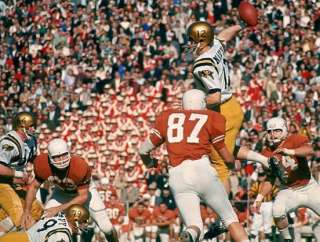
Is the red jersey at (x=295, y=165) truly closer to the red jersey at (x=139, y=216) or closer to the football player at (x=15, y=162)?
the football player at (x=15, y=162)

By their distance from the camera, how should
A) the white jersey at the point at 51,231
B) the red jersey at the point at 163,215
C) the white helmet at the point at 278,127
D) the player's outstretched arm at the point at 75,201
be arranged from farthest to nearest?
the red jersey at the point at 163,215
the white helmet at the point at 278,127
the player's outstretched arm at the point at 75,201
the white jersey at the point at 51,231

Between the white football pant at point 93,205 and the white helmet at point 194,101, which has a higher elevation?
the white helmet at point 194,101

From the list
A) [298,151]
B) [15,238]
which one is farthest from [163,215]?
[15,238]

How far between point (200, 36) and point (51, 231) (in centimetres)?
352

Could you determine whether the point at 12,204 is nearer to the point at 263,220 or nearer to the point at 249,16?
the point at 249,16

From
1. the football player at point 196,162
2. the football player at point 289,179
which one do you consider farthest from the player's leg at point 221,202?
the football player at point 289,179

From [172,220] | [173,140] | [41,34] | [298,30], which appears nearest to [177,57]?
[298,30]

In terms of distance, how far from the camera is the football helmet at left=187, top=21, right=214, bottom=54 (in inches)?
508

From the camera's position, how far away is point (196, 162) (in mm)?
11688

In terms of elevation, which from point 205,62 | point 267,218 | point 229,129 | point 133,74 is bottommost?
point 267,218

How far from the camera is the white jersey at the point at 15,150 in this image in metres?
13.6

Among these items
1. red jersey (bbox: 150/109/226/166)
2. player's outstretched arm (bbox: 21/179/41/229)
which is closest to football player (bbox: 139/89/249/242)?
red jersey (bbox: 150/109/226/166)

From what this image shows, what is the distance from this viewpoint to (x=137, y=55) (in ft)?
82.7

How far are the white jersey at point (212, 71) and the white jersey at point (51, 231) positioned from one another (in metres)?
2.83
